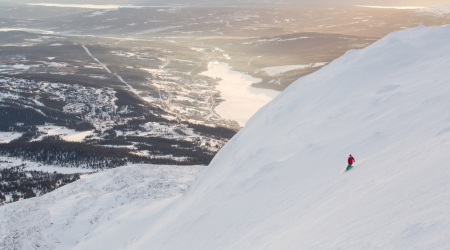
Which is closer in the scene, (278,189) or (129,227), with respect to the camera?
(278,189)

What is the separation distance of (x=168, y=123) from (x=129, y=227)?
59.8 m

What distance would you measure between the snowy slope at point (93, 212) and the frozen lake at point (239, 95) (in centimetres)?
4604

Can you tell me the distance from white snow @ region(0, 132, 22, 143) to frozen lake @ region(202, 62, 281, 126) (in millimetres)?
44454

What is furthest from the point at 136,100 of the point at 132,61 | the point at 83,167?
the point at 132,61

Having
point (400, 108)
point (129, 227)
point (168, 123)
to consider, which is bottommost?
point (168, 123)

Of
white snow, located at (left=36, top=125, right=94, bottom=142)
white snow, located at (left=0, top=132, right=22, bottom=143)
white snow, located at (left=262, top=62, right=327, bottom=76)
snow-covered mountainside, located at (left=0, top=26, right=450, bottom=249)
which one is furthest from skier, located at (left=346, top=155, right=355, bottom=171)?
white snow, located at (left=262, top=62, right=327, bottom=76)

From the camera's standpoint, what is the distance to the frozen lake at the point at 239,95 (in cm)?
9868

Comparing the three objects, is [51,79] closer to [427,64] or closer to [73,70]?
[73,70]

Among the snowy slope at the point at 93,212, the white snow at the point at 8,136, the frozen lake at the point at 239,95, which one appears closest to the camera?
the snowy slope at the point at 93,212

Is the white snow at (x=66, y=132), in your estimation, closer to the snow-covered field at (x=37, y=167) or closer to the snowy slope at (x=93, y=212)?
the snow-covered field at (x=37, y=167)

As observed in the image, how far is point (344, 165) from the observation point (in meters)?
17.9

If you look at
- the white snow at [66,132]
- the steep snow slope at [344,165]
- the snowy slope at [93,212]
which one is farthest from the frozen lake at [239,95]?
the steep snow slope at [344,165]

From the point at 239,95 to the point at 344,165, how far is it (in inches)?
3815

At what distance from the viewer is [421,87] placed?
70.1 feet
